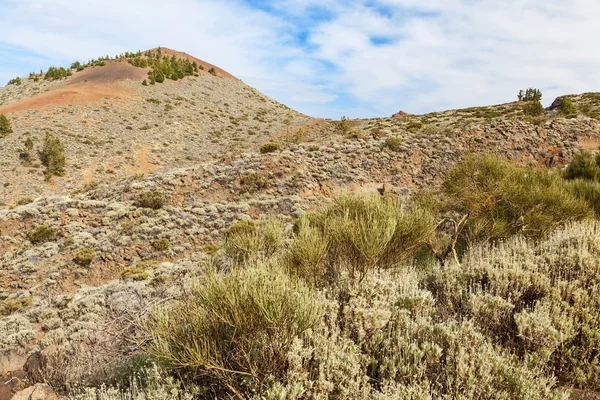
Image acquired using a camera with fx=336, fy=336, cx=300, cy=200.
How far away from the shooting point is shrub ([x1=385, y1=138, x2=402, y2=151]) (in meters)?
22.8

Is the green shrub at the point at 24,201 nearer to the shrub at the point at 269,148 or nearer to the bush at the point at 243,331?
the shrub at the point at 269,148

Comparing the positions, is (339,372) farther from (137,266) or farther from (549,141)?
(549,141)

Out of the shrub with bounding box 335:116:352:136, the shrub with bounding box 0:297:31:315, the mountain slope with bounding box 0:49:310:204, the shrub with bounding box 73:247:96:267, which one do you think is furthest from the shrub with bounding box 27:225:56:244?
the shrub with bounding box 335:116:352:136

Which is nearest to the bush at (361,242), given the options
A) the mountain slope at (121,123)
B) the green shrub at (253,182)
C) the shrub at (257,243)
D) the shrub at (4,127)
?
the shrub at (257,243)

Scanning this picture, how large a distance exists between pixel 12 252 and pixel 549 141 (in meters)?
30.6

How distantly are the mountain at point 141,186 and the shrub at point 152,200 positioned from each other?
0.06 meters

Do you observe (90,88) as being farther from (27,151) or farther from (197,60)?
(197,60)

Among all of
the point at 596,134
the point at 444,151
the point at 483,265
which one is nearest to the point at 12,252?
the point at 483,265

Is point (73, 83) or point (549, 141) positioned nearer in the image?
point (549, 141)

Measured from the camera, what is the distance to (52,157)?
27625 mm

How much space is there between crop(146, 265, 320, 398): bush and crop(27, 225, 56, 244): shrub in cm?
1555

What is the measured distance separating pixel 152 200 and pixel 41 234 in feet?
16.4

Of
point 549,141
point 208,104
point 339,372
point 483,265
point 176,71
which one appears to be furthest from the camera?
point 176,71

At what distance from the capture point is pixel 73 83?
43.3 meters
